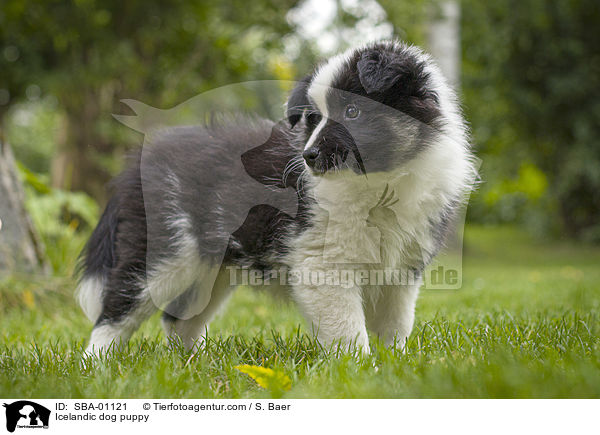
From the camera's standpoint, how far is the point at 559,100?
1170 centimetres

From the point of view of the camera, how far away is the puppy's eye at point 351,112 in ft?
9.09

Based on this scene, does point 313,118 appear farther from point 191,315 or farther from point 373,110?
point 191,315

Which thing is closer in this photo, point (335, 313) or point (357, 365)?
point (357, 365)

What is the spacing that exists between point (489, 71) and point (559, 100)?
5.39 ft

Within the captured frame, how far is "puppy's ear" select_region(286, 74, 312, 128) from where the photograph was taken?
2.98m

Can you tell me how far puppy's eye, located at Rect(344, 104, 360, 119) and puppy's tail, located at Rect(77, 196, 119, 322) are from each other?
149cm

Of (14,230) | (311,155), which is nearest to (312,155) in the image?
(311,155)

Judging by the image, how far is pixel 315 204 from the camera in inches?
109

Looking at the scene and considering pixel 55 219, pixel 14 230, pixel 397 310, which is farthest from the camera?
pixel 55 219

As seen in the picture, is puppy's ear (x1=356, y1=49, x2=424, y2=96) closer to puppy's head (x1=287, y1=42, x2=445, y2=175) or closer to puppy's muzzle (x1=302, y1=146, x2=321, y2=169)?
puppy's head (x1=287, y1=42, x2=445, y2=175)

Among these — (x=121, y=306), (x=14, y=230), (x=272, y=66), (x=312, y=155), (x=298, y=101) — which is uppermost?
(x=272, y=66)
